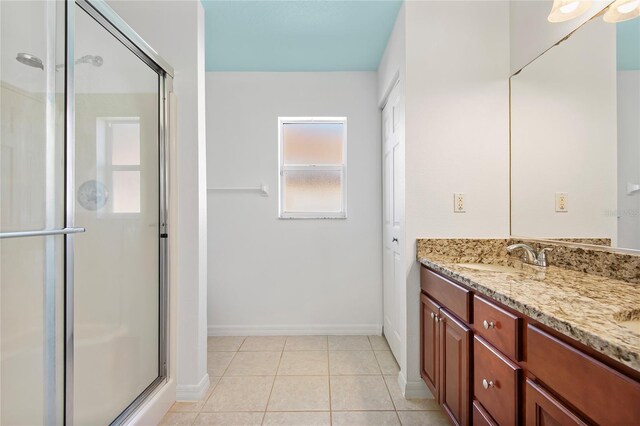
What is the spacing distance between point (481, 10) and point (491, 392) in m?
2.05

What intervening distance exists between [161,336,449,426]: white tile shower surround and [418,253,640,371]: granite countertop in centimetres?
90

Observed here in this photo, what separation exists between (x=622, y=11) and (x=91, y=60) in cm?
222

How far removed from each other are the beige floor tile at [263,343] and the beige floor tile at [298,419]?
2.78 feet

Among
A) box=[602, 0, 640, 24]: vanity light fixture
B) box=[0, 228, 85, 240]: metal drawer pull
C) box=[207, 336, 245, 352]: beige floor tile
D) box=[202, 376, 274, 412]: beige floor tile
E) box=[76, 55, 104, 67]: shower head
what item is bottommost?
box=[207, 336, 245, 352]: beige floor tile

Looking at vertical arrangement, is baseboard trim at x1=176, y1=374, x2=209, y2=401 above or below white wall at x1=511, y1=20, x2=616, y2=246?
below

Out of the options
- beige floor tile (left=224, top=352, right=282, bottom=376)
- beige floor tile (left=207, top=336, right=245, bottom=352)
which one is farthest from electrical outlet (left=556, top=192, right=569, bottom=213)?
beige floor tile (left=207, top=336, right=245, bottom=352)

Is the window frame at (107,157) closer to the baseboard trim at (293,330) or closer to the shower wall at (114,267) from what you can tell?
the shower wall at (114,267)

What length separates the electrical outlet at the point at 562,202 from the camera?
1559 millimetres

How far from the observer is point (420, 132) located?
1.87 m

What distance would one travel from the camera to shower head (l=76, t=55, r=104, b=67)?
1.28 m

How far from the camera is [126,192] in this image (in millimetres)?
1533

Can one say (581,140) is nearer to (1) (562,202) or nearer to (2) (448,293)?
(1) (562,202)

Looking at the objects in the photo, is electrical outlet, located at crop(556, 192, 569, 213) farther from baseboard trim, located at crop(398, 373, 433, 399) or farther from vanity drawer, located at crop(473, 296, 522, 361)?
baseboard trim, located at crop(398, 373, 433, 399)

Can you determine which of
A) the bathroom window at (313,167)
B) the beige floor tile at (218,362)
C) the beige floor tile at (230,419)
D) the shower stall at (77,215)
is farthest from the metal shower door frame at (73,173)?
the bathroom window at (313,167)
